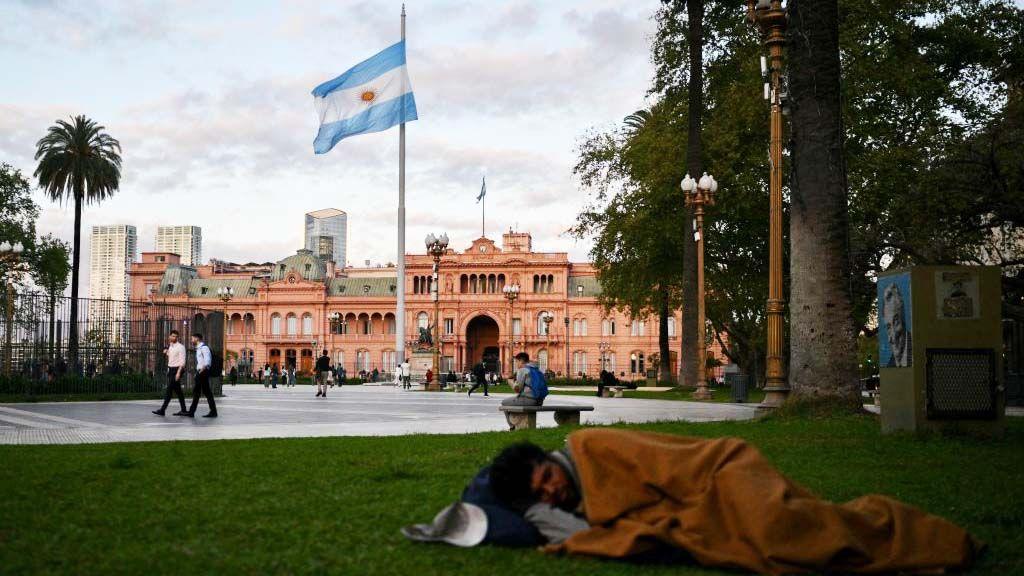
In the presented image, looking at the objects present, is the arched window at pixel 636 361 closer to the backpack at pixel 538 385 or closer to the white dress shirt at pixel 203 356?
the white dress shirt at pixel 203 356

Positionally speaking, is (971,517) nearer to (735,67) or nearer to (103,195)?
(735,67)

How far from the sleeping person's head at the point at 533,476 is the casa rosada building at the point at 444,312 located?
7114cm

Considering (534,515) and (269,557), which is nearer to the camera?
(269,557)

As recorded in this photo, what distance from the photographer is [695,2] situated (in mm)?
25891

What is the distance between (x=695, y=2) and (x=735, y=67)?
2.73 metres

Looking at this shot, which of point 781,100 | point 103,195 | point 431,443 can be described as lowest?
point 431,443

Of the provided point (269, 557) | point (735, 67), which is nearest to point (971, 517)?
point (269, 557)

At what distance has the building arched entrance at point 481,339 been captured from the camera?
83.6 meters

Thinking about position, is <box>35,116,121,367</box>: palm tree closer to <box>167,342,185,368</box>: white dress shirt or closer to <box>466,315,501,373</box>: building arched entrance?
<box>167,342,185,368</box>: white dress shirt

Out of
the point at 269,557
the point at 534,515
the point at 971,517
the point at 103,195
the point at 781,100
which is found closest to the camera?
the point at 269,557

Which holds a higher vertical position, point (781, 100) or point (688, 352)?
point (781, 100)

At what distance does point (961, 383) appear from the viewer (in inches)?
395

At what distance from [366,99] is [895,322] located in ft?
74.9

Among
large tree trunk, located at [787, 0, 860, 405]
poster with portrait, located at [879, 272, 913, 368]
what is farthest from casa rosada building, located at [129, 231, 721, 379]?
poster with portrait, located at [879, 272, 913, 368]
